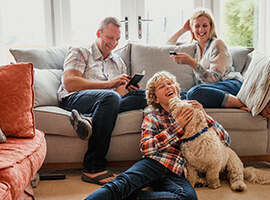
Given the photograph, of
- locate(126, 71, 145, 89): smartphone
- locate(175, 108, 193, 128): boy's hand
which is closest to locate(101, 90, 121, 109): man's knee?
locate(126, 71, 145, 89): smartphone

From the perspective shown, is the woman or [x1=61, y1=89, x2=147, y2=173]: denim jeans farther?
the woman

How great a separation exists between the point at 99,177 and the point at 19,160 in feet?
2.43

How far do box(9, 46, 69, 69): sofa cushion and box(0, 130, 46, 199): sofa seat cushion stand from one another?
1.13 metres

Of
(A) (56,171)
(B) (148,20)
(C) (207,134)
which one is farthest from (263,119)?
(B) (148,20)

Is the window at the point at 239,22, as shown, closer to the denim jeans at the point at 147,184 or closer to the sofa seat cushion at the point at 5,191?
the denim jeans at the point at 147,184

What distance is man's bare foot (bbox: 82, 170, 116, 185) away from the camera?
74.6 inches

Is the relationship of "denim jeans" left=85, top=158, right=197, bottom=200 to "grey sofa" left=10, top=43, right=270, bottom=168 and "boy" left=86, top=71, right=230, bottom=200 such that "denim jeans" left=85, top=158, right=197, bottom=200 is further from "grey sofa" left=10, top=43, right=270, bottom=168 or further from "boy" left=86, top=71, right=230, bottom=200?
"grey sofa" left=10, top=43, right=270, bottom=168

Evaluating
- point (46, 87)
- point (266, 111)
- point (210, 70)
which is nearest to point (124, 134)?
point (46, 87)

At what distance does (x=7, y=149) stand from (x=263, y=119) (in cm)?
167

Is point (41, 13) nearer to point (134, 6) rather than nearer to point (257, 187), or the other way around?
point (134, 6)

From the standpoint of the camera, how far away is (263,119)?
2107mm

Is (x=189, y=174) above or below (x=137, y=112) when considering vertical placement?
below

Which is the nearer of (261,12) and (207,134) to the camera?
(207,134)

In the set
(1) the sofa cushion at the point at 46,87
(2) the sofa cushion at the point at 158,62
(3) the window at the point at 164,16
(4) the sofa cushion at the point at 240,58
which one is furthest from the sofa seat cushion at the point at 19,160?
(3) the window at the point at 164,16
